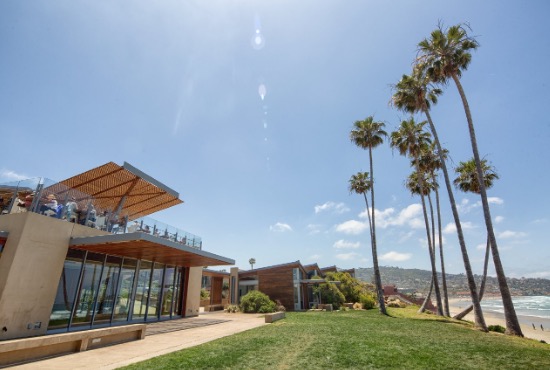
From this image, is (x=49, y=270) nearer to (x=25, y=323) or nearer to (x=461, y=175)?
(x=25, y=323)

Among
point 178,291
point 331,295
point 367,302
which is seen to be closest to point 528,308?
point 367,302

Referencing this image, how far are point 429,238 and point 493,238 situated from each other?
12547mm

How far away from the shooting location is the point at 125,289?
48.0 ft

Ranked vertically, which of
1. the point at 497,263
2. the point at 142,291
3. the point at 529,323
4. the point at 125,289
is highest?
the point at 497,263

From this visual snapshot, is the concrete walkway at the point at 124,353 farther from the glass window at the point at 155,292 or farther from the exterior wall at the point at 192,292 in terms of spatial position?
the exterior wall at the point at 192,292

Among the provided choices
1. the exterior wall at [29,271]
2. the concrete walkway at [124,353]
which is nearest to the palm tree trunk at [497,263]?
the concrete walkway at [124,353]

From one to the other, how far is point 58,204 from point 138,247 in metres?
3.78

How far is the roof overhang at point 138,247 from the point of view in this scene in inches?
437

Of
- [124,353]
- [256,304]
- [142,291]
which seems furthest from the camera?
[256,304]

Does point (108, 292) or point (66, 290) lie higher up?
point (66, 290)

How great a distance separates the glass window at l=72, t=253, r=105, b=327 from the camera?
477 inches

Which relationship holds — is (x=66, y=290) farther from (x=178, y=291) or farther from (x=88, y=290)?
(x=178, y=291)

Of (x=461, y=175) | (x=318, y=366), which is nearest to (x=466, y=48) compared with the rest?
(x=461, y=175)

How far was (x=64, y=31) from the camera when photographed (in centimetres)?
1265
